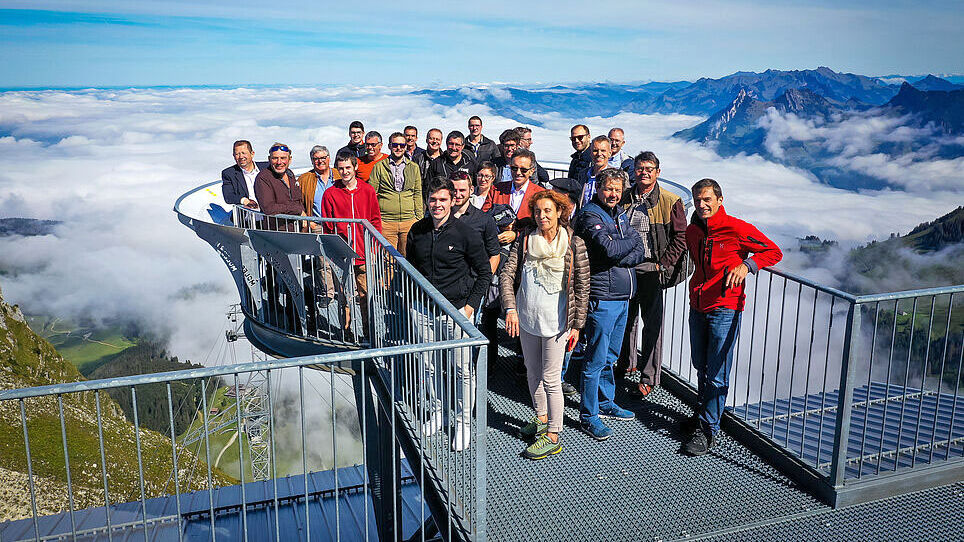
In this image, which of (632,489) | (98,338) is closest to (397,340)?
(632,489)

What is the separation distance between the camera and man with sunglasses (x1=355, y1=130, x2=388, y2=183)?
8.73 m

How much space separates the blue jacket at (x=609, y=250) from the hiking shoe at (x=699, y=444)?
1.25 m

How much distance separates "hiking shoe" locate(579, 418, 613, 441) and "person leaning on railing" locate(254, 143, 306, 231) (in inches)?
161

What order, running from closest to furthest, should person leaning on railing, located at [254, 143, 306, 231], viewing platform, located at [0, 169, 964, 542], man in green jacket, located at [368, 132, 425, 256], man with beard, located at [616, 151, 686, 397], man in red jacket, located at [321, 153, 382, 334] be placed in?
viewing platform, located at [0, 169, 964, 542]
man with beard, located at [616, 151, 686, 397]
man in red jacket, located at [321, 153, 382, 334]
man in green jacket, located at [368, 132, 425, 256]
person leaning on railing, located at [254, 143, 306, 231]

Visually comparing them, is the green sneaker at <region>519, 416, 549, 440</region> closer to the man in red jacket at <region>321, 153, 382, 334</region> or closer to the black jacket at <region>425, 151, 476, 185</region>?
the man in red jacket at <region>321, 153, 382, 334</region>

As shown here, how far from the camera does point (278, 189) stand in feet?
26.8

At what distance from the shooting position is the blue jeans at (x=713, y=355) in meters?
5.15

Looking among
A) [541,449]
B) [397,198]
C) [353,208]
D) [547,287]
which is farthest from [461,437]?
[397,198]

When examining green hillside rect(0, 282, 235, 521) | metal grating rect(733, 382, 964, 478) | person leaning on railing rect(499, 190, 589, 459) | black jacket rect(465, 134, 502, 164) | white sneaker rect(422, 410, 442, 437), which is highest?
black jacket rect(465, 134, 502, 164)

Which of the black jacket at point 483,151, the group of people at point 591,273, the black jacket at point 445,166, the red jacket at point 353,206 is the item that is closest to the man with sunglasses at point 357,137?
the black jacket at point 445,166

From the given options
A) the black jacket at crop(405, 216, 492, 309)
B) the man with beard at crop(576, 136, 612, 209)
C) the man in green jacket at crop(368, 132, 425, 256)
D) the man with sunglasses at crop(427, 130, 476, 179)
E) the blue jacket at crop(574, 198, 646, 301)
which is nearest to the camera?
the blue jacket at crop(574, 198, 646, 301)

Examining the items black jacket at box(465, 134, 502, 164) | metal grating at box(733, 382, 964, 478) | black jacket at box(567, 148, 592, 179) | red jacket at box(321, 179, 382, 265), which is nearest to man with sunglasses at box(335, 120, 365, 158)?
black jacket at box(465, 134, 502, 164)

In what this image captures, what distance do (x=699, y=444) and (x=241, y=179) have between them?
5866mm

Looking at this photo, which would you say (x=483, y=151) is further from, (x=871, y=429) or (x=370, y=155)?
(x=871, y=429)
